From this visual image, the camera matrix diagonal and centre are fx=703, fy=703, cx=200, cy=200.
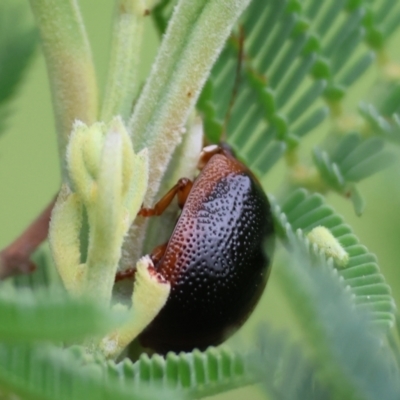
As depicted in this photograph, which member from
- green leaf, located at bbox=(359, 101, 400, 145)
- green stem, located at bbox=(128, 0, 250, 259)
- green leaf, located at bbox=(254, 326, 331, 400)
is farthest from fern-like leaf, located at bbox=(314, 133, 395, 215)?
green leaf, located at bbox=(254, 326, 331, 400)

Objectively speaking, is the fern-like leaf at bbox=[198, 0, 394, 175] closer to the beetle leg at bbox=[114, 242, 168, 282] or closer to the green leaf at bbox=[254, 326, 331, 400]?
the beetle leg at bbox=[114, 242, 168, 282]

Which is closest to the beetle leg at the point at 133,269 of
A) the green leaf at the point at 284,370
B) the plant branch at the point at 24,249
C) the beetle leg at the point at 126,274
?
the beetle leg at the point at 126,274

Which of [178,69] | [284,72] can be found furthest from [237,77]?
[178,69]

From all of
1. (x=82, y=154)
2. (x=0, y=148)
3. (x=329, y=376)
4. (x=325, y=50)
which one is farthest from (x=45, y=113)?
(x=329, y=376)

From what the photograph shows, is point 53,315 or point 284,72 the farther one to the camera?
point 284,72

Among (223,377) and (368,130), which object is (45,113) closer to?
(368,130)

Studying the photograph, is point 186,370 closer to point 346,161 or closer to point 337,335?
point 337,335

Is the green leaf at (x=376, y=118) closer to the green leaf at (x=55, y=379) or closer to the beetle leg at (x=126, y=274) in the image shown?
the beetle leg at (x=126, y=274)
